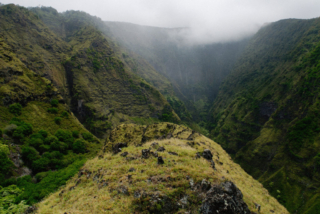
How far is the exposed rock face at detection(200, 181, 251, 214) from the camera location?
971 cm

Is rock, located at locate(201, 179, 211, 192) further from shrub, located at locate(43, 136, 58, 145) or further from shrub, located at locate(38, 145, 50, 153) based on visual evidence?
shrub, located at locate(43, 136, 58, 145)

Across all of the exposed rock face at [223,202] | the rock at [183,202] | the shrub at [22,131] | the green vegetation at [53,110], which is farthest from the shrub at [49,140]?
the exposed rock face at [223,202]

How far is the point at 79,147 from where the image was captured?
62.1 meters

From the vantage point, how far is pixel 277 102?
15525cm

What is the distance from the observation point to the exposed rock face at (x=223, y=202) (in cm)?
971

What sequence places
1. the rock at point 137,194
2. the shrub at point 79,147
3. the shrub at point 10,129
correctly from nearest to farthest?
the rock at point 137,194, the shrub at point 10,129, the shrub at point 79,147

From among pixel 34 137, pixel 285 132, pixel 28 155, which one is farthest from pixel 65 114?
pixel 285 132

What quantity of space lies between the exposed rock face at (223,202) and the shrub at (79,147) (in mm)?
62483

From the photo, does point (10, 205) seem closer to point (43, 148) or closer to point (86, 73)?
point (43, 148)

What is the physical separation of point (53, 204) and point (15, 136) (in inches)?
1909

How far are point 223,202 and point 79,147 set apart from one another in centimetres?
6388

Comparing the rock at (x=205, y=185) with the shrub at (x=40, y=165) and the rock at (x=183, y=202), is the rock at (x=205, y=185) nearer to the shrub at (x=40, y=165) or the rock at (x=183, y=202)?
the rock at (x=183, y=202)

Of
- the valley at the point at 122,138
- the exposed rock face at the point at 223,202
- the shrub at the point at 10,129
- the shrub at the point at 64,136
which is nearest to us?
the exposed rock face at the point at 223,202

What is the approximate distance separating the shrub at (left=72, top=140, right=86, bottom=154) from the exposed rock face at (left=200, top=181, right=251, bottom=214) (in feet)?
205
